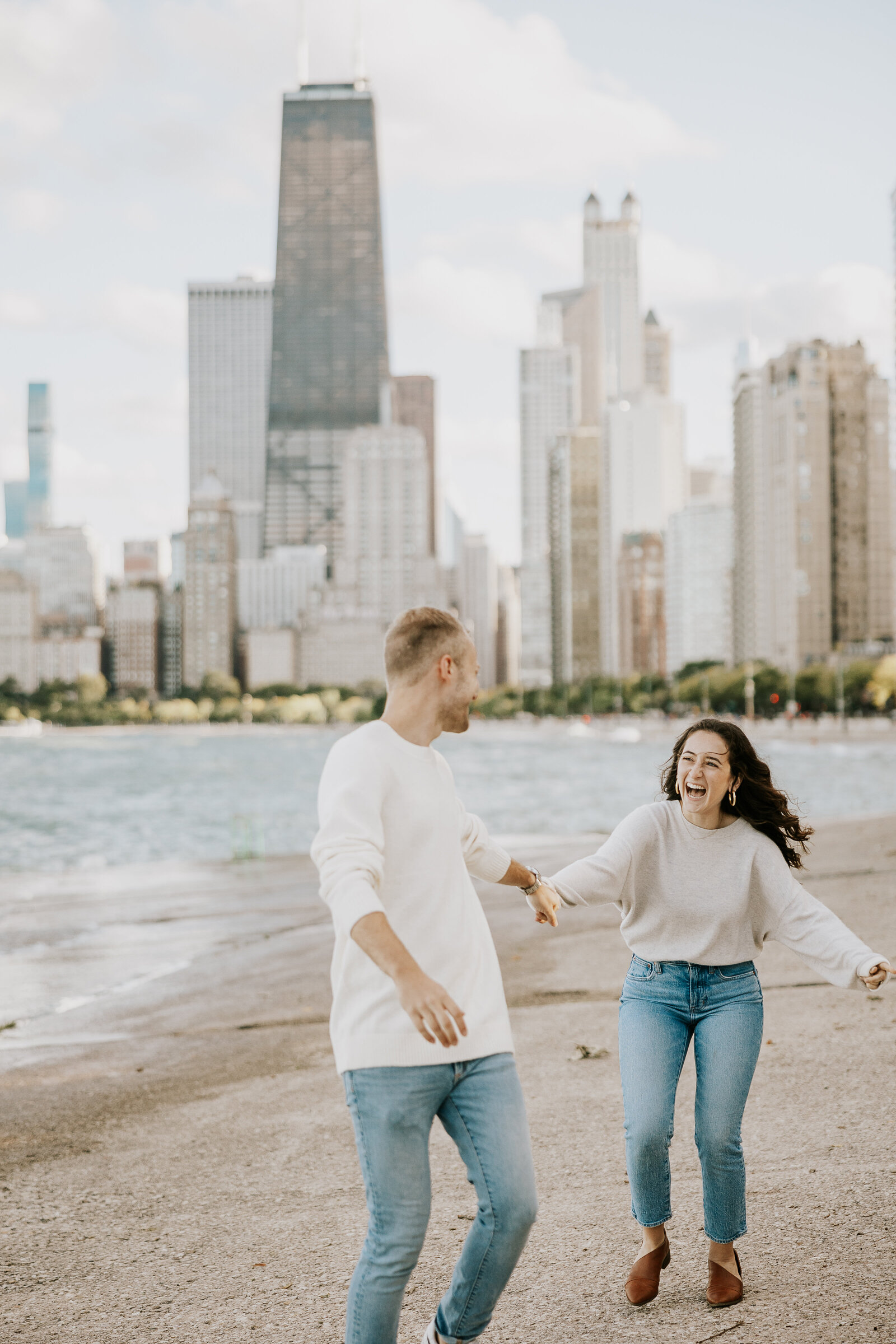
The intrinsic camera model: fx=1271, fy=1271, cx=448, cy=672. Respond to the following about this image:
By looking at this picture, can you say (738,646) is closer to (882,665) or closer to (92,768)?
(882,665)

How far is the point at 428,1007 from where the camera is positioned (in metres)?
2.94

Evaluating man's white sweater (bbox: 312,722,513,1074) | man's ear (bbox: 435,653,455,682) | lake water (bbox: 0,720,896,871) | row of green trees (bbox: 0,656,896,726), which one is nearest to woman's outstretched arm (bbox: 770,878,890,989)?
lake water (bbox: 0,720,896,871)

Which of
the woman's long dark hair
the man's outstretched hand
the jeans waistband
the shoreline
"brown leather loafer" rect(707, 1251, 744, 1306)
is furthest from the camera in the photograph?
the shoreline

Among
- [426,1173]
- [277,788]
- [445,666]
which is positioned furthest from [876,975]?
[277,788]

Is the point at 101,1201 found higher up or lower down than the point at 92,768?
higher up

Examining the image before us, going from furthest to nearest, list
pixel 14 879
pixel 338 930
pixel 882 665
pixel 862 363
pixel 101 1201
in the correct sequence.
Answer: pixel 862 363
pixel 882 665
pixel 14 879
pixel 101 1201
pixel 338 930

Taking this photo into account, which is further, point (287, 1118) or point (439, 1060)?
point (287, 1118)

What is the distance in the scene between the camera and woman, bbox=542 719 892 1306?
12.9 ft

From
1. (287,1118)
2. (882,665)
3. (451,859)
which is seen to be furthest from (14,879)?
(882,665)

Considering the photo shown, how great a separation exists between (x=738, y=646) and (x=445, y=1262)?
187 meters

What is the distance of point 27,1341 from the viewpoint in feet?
13.3

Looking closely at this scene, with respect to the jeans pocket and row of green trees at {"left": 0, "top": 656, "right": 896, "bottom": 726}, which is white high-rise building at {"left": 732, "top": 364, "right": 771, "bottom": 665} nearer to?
row of green trees at {"left": 0, "top": 656, "right": 896, "bottom": 726}

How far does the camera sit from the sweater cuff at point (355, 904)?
9.80 ft

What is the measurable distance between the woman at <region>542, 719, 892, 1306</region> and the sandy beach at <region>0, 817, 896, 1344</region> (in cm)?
32
